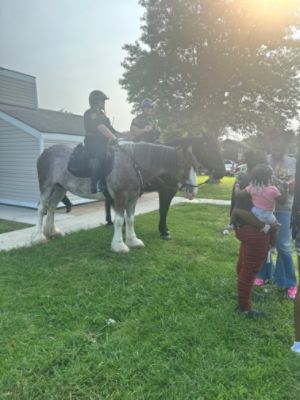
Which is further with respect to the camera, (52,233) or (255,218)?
(52,233)

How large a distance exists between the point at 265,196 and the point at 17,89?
12653mm

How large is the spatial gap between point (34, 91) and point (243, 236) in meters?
13.0

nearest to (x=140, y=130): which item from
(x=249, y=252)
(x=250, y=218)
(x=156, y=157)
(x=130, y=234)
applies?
(x=156, y=157)

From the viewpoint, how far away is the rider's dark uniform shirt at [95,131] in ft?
16.9

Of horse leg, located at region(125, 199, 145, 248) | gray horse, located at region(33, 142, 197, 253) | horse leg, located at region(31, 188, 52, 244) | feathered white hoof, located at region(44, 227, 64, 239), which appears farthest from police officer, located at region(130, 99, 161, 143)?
feathered white hoof, located at region(44, 227, 64, 239)

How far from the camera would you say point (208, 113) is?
1964cm

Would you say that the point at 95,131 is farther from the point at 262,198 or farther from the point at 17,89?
the point at 17,89

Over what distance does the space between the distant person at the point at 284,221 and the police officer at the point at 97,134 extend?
2.44 metres

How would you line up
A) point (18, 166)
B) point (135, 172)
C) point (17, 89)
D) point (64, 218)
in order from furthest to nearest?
point (17, 89), point (18, 166), point (64, 218), point (135, 172)

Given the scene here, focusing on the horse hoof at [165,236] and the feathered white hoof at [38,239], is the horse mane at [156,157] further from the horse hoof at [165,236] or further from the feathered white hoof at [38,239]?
the feathered white hoof at [38,239]

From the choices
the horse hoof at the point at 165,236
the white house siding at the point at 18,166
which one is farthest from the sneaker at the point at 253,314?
the white house siding at the point at 18,166

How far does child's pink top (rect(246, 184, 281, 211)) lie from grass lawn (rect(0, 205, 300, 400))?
1.15m

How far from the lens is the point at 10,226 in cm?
747

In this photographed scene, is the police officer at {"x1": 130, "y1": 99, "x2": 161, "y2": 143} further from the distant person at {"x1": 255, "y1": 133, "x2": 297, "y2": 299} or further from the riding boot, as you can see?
the distant person at {"x1": 255, "y1": 133, "x2": 297, "y2": 299}
